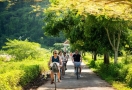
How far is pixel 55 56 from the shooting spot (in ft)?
51.5

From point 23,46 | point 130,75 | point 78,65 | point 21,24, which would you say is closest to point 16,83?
point 130,75

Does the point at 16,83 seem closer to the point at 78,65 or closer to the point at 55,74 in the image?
the point at 55,74

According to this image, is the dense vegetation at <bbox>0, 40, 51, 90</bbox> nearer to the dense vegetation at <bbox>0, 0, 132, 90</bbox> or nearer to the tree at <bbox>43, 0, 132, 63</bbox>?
the dense vegetation at <bbox>0, 0, 132, 90</bbox>

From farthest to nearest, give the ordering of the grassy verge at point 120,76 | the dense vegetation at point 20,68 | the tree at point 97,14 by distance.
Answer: the grassy verge at point 120,76 < the dense vegetation at point 20,68 < the tree at point 97,14

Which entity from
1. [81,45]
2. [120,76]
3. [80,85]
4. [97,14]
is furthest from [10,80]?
[81,45]

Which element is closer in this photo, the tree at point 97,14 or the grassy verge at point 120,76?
the tree at point 97,14

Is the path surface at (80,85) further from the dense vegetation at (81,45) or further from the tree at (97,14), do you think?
the tree at (97,14)

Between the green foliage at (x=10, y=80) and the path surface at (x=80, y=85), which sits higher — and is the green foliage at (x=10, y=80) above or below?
above

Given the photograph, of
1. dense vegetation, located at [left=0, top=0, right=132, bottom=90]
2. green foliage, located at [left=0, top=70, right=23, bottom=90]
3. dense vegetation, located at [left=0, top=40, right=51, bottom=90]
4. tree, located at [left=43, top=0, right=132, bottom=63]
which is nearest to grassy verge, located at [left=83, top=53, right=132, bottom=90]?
dense vegetation, located at [left=0, top=0, right=132, bottom=90]

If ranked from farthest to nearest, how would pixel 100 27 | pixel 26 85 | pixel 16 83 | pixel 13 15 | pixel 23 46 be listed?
pixel 13 15
pixel 23 46
pixel 100 27
pixel 26 85
pixel 16 83

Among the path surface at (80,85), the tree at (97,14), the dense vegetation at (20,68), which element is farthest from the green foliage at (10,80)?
the tree at (97,14)

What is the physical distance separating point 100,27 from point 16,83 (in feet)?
41.6

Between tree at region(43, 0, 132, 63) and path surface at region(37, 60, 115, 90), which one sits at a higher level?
tree at region(43, 0, 132, 63)

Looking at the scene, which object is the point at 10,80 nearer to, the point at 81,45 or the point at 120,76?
the point at 120,76
